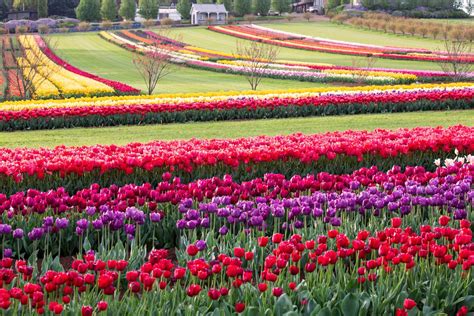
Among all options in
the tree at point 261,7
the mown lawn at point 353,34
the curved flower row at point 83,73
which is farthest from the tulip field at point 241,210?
the tree at point 261,7

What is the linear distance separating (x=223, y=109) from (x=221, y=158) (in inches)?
419

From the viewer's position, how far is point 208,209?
6.09m

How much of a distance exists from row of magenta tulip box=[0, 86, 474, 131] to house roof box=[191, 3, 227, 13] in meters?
68.9

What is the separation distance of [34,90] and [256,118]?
1288 centimetres

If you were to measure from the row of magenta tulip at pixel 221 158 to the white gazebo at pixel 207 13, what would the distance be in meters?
76.5

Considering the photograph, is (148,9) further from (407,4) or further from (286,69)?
(286,69)

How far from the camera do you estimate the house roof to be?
88.3 meters

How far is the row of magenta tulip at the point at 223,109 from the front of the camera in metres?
18.6

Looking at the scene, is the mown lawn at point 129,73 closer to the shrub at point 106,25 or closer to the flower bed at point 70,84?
the flower bed at point 70,84

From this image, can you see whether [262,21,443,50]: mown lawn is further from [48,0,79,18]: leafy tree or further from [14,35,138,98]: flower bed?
[48,0,79,18]: leafy tree

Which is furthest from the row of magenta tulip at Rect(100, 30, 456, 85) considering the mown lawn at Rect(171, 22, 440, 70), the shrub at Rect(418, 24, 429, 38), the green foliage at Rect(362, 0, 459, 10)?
the green foliage at Rect(362, 0, 459, 10)

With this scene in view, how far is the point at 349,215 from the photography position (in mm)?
6441

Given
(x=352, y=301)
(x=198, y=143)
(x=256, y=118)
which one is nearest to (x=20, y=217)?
(x=352, y=301)

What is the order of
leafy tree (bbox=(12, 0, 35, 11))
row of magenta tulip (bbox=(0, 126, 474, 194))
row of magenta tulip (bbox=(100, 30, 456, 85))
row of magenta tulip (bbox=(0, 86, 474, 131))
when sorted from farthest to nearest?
1. leafy tree (bbox=(12, 0, 35, 11))
2. row of magenta tulip (bbox=(100, 30, 456, 85))
3. row of magenta tulip (bbox=(0, 86, 474, 131))
4. row of magenta tulip (bbox=(0, 126, 474, 194))
